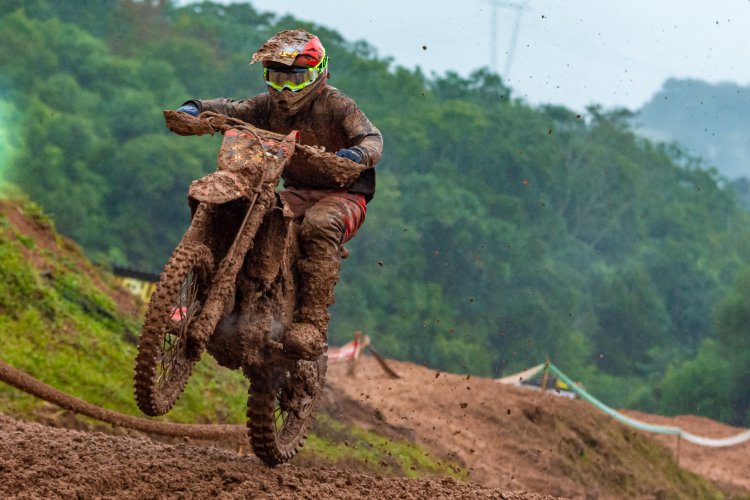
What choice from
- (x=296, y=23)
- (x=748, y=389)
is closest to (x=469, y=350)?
(x=748, y=389)

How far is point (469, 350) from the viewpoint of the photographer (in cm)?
4644

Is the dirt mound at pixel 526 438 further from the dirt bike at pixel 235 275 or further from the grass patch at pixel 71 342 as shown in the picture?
the dirt bike at pixel 235 275

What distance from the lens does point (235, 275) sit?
7.73m

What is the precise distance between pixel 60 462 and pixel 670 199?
57861 mm

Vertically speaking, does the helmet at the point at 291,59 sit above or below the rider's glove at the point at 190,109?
above

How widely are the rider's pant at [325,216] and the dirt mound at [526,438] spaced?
7170 mm

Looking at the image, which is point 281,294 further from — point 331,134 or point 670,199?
point 670,199

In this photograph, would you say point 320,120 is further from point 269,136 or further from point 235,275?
point 235,275

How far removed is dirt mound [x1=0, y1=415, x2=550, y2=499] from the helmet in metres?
2.86

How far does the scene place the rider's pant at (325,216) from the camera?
8.63 metres

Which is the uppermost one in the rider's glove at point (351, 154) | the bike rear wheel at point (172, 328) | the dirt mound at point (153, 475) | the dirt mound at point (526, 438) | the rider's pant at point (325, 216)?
the rider's glove at point (351, 154)

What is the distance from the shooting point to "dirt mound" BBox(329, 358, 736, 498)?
55.0 feet

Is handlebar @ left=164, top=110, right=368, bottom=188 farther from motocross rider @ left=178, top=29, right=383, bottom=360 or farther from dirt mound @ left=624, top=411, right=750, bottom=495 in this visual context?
dirt mound @ left=624, top=411, right=750, bottom=495

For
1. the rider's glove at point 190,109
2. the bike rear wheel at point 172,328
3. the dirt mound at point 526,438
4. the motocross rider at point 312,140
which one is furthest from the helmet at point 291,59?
the dirt mound at point 526,438
